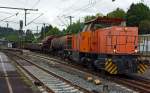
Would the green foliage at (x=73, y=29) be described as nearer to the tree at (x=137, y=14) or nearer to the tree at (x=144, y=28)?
the tree at (x=137, y=14)

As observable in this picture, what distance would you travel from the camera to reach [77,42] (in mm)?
29609

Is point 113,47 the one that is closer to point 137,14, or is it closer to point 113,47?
point 113,47

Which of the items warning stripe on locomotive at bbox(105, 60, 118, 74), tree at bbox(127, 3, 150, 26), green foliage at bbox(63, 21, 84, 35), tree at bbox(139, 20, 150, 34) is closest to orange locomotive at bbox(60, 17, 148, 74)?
warning stripe on locomotive at bbox(105, 60, 118, 74)

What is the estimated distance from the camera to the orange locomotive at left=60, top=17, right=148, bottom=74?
21.9 m

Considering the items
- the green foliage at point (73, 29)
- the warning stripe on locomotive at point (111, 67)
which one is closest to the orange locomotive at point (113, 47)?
the warning stripe on locomotive at point (111, 67)

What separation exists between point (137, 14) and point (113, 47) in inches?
2638

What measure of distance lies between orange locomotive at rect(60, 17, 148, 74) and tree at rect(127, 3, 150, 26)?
197ft

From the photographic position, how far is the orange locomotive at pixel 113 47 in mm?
21859

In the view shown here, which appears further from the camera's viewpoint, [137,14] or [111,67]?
[137,14]

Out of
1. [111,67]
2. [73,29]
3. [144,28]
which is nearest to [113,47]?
[111,67]

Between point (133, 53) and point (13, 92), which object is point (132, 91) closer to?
point (13, 92)

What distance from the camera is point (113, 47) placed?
73.6ft

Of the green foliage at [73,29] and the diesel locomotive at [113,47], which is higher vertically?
the green foliage at [73,29]

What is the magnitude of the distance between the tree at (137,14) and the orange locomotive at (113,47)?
6005 centimetres
